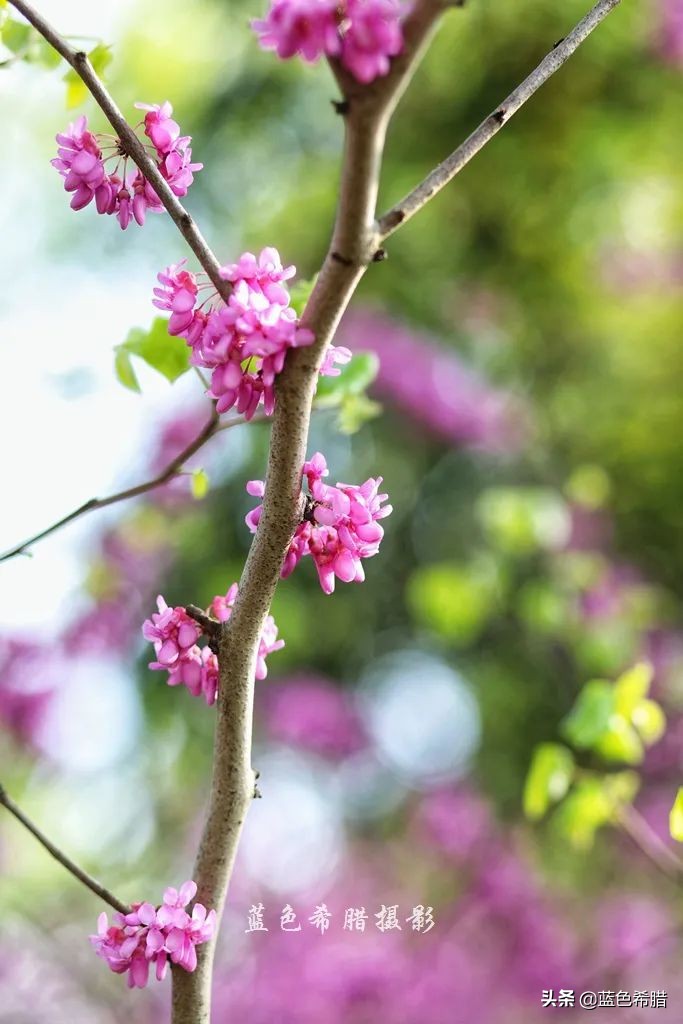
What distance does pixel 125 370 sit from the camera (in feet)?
2.86

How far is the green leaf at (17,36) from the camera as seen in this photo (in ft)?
2.55

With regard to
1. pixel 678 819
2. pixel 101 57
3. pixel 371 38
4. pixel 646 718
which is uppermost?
pixel 101 57

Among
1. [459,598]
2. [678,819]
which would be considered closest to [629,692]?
[678,819]

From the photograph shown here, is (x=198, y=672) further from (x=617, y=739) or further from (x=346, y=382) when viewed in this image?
(x=617, y=739)

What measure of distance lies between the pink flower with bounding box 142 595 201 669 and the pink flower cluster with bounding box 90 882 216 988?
0.12m

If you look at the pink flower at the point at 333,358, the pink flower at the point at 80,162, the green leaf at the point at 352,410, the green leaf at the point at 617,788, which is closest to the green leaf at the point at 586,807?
the green leaf at the point at 617,788

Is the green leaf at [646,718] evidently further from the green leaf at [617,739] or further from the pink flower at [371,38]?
the pink flower at [371,38]

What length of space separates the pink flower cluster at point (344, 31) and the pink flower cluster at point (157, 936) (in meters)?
0.42

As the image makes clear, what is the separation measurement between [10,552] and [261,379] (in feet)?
0.91

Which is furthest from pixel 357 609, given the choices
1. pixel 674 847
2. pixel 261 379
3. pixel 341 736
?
pixel 261 379

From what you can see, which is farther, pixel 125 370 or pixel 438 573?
pixel 438 573

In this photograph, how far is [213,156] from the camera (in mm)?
2822

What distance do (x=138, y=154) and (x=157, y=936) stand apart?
16.1 inches

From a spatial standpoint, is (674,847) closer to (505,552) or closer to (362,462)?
(505,552)
